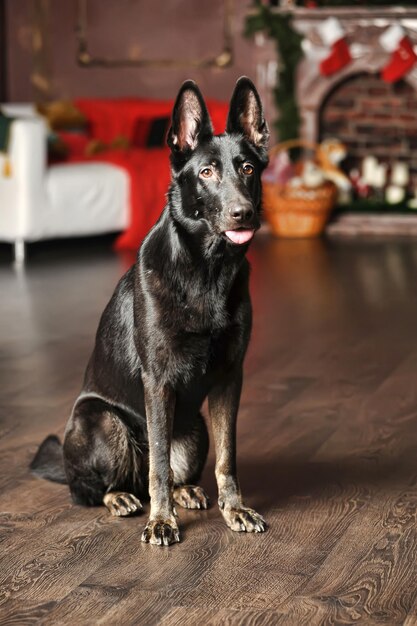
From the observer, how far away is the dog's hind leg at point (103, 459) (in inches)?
96.3

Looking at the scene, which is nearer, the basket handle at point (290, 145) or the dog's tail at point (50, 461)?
the dog's tail at point (50, 461)

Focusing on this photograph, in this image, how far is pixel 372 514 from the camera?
253 cm

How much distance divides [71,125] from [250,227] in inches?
247

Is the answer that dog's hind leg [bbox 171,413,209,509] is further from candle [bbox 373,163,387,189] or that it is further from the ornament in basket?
candle [bbox 373,163,387,189]

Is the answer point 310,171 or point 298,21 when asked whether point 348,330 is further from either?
point 298,21

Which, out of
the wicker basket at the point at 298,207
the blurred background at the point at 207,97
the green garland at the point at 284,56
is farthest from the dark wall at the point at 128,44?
the wicker basket at the point at 298,207

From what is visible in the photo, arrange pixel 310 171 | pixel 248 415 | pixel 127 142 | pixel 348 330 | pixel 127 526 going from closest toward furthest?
pixel 127 526 → pixel 248 415 → pixel 348 330 → pixel 310 171 → pixel 127 142

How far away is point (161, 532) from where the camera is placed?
233cm

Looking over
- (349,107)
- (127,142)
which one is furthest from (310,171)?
(127,142)

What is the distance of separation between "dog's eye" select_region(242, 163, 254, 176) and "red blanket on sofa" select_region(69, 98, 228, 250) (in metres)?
4.02

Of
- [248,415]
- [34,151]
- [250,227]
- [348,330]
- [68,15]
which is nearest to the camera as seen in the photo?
[250,227]

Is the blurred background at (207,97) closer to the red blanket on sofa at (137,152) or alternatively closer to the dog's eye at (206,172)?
the red blanket on sofa at (137,152)

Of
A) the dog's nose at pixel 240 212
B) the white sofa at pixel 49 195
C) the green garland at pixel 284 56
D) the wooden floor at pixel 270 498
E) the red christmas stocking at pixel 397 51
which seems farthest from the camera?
the green garland at pixel 284 56

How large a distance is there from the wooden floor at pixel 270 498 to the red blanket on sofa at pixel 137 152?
6.79 ft
